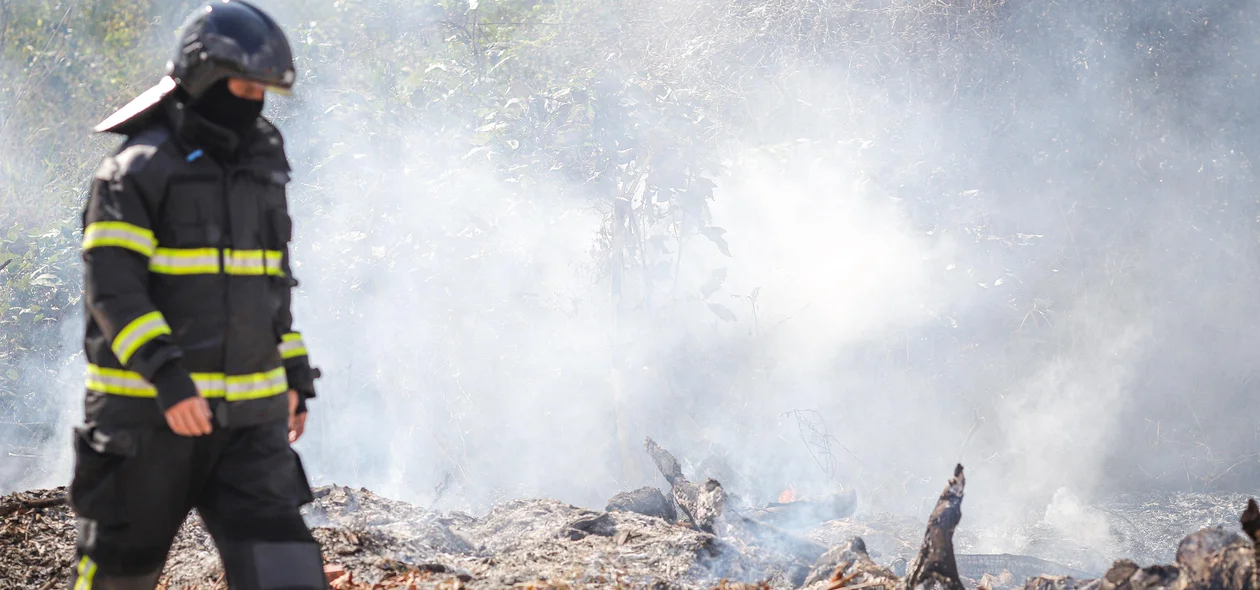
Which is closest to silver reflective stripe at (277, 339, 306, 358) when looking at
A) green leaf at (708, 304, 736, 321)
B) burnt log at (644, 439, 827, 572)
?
burnt log at (644, 439, 827, 572)

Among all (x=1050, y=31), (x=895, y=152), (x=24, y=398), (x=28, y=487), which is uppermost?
(x=1050, y=31)

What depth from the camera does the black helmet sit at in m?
2.32

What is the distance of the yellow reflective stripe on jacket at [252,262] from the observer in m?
2.32

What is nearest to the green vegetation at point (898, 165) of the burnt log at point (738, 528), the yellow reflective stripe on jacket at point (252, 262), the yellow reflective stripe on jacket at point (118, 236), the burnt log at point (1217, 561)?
the burnt log at point (738, 528)

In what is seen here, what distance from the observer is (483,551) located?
5.08 meters

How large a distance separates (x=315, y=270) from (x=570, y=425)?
3.08 m

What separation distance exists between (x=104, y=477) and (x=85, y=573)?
0.26m

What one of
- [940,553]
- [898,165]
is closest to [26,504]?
[940,553]

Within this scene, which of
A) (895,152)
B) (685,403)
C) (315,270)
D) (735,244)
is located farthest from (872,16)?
(315,270)

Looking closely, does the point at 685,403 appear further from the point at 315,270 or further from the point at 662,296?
the point at 315,270

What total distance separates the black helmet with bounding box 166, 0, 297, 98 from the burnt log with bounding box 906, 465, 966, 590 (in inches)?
105

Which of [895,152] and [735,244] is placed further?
[735,244]

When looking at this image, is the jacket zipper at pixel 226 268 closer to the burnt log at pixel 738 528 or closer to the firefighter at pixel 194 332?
the firefighter at pixel 194 332

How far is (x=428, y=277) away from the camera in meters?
9.50
